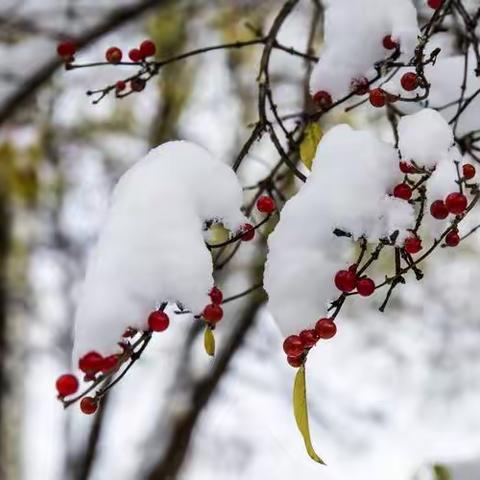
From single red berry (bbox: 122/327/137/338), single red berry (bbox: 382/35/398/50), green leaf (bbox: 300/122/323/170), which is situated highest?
single red berry (bbox: 382/35/398/50)

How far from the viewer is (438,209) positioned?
0.74 metres

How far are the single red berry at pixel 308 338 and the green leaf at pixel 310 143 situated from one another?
300 mm

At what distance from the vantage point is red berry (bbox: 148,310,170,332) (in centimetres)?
68

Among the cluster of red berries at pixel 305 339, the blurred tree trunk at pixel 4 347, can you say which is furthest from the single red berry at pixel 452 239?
the blurred tree trunk at pixel 4 347

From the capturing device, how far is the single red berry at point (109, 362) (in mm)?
633

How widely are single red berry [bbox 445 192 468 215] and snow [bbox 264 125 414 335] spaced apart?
0.19ft

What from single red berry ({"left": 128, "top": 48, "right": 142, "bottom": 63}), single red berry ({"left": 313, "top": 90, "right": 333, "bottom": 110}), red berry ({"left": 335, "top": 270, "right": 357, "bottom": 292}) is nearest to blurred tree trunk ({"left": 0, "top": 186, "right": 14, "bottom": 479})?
single red berry ({"left": 128, "top": 48, "right": 142, "bottom": 63})

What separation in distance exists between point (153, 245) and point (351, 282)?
195 mm

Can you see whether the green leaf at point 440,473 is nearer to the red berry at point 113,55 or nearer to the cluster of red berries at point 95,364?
the cluster of red berries at point 95,364

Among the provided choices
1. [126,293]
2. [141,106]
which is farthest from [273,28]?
[141,106]

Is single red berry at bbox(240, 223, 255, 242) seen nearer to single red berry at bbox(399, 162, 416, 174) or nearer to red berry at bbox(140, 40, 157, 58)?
single red berry at bbox(399, 162, 416, 174)

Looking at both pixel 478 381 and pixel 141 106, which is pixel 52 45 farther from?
pixel 478 381

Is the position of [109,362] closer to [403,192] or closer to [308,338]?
[308,338]

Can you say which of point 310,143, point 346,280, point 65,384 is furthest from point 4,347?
point 346,280
